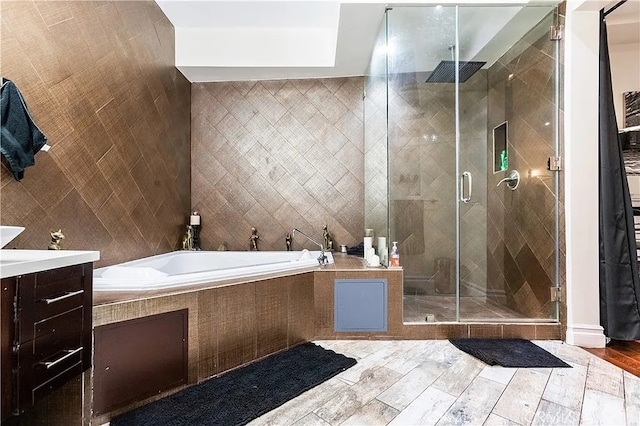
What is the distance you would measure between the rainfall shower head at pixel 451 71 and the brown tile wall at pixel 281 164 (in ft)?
2.83

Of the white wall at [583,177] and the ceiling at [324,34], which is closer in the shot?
the white wall at [583,177]

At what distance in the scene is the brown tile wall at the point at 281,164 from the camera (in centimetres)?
364

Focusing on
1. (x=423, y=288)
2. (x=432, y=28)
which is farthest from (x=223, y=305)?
(x=432, y=28)

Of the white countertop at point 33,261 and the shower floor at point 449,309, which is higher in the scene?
the white countertop at point 33,261

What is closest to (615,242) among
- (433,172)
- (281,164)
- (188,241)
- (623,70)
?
(433,172)

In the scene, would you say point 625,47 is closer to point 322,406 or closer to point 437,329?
point 437,329

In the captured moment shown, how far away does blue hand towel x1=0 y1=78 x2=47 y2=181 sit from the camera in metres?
1.51

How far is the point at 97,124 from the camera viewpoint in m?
2.16

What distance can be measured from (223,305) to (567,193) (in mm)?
2580

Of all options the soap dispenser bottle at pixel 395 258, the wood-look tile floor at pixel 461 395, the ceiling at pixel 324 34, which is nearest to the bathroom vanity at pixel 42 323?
the wood-look tile floor at pixel 461 395

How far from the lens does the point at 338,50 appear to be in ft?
10.2

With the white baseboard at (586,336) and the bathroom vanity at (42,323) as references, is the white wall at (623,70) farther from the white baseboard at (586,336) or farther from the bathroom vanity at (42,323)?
the bathroom vanity at (42,323)

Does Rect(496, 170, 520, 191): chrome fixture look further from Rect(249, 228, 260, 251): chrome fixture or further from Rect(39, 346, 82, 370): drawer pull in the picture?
Rect(39, 346, 82, 370): drawer pull

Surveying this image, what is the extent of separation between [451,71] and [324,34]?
4.26ft
